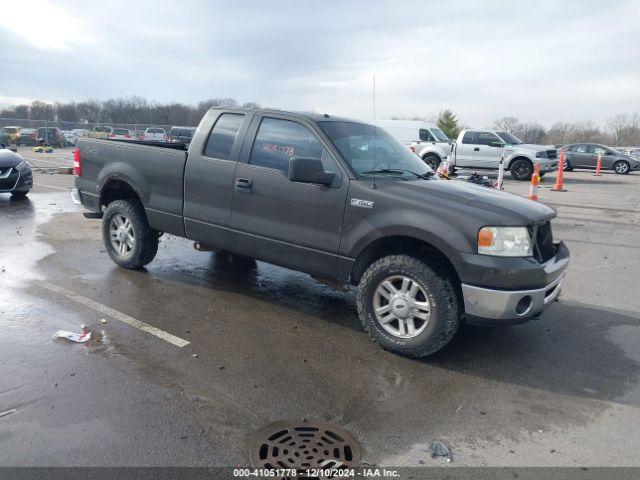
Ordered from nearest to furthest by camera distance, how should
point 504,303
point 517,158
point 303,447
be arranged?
1. point 303,447
2. point 504,303
3. point 517,158

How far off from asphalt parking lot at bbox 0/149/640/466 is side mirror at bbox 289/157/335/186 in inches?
54.6

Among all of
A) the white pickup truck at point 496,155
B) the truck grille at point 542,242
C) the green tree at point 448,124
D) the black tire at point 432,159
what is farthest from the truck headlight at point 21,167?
the green tree at point 448,124

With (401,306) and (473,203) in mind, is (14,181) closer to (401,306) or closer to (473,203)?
(401,306)

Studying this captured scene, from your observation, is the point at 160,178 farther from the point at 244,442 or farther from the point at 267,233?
the point at 244,442

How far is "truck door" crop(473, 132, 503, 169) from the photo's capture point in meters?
19.9

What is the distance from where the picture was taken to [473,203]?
394cm

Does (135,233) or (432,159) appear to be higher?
(432,159)

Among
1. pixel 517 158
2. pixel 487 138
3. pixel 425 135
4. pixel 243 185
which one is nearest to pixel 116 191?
pixel 243 185

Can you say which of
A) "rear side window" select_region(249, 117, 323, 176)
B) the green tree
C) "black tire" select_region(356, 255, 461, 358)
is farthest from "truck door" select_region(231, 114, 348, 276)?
the green tree

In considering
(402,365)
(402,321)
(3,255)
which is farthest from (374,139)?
(3,255)

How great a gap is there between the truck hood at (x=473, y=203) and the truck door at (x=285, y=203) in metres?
0.59

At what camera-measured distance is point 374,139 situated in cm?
497

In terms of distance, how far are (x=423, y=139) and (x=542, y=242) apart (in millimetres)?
19523

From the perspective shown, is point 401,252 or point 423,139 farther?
point 423,139
